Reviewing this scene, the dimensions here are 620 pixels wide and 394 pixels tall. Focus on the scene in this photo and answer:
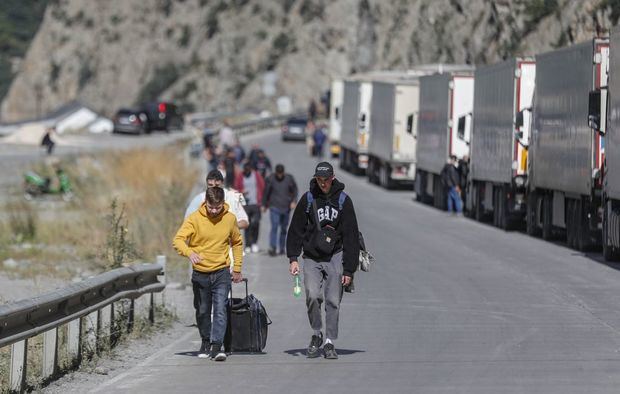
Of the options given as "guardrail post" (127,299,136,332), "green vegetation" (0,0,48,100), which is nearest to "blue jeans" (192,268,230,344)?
"guardrail post" (127,299,136,332)

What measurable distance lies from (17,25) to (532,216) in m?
175

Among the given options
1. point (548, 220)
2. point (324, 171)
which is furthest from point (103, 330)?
point (548, 220)

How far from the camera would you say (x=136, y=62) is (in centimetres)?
13225

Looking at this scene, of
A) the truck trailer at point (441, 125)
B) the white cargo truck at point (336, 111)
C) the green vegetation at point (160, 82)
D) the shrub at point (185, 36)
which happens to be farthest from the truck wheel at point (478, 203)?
the shrub at point (185, 36)

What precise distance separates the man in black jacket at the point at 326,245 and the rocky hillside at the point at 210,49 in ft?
201

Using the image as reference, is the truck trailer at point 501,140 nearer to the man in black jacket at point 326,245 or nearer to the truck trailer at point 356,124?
the man in black jacket at point 326,245

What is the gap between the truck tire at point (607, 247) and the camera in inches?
892

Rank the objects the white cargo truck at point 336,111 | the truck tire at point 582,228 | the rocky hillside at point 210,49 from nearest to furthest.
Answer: the truck tire at point 582,228, the white cargo truck at point 336,111, the rocky hillside at point 210,49

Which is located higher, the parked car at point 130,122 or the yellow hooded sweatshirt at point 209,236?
the parked car at point 130,122

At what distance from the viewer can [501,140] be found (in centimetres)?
3198

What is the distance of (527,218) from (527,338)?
15.7 m

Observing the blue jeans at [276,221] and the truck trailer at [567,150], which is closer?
the truck trailer at [567,150]

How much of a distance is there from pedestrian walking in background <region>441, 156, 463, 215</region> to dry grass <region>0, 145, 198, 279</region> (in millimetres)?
6742

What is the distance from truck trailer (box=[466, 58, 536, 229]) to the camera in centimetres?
3044
